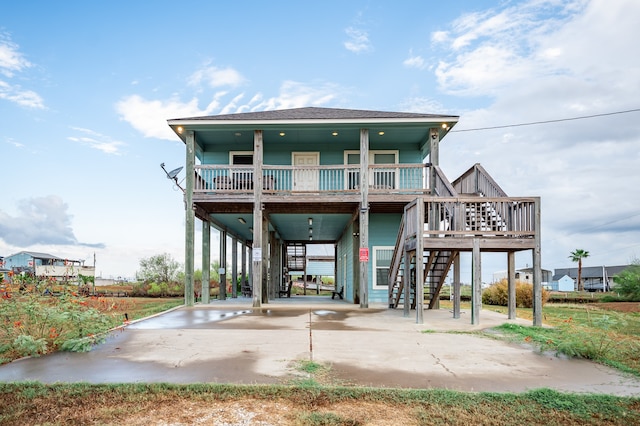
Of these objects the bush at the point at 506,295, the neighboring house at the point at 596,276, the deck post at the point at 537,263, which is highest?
the deck post at the point at 537,263

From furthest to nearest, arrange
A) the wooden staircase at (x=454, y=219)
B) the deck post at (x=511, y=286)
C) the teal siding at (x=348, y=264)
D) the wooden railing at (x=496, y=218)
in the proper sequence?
the teal siding at (x=348, y=264), the deck post at (x=511, y=286), the wooden staircase at (x=454, y=219), the wooden railing at (x=496, y=218)

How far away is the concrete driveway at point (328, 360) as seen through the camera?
4828 mm

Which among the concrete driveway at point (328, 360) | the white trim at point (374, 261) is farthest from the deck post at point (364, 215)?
the concrete driveway at point (328, 360)

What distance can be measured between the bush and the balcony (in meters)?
6.48

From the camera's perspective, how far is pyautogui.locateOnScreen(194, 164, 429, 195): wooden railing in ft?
48.0

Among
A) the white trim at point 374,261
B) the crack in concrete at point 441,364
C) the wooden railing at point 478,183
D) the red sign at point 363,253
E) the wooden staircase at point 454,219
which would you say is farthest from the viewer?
the white trim at point 374,261

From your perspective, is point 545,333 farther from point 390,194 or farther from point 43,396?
point 43,396

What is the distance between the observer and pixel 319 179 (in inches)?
651

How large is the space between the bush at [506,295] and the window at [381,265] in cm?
515

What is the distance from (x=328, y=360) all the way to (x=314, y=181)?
11.3 m

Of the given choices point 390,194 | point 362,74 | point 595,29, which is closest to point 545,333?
point 390,194

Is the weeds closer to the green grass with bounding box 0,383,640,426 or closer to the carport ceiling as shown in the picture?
the green grass with bounding box 0,383,640,426

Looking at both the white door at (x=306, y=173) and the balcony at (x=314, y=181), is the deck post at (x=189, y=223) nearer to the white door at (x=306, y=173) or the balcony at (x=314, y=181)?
the balcony at (x=314, y=181)

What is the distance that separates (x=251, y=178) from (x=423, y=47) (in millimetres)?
7643
